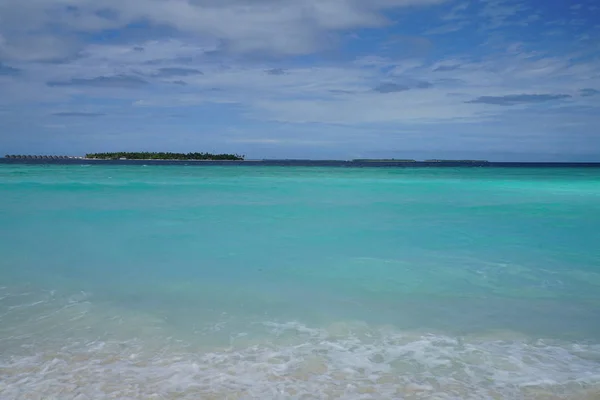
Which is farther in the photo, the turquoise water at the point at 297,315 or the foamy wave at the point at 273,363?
the turquoise water at the point at 297,315

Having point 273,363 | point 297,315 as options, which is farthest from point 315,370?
point 297,315

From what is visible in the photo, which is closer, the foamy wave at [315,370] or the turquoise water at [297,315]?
the foamy wave at [315,370]

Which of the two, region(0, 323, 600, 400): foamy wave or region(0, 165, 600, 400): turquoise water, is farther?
region(0, 165, 600, 400): turquoise water

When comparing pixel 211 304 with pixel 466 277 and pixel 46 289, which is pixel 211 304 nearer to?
pixel 46 289

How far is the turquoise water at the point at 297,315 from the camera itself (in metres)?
2.79

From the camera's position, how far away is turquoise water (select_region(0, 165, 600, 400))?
2789 mm

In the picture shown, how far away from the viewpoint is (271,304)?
14.5 ft

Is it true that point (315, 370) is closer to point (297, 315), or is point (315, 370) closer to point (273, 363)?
point (273, 363)

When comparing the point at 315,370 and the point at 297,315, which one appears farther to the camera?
the point at 297,315

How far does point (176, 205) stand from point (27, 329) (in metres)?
11.0

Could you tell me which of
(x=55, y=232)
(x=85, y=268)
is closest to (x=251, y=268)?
(x=85, y=268)

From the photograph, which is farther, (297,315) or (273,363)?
(297,315)

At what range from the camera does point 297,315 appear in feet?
13.4

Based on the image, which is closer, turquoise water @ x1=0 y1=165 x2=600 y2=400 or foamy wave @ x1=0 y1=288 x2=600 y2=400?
foamy wave @ x1=0 y1=288 x2=600 y2=400
